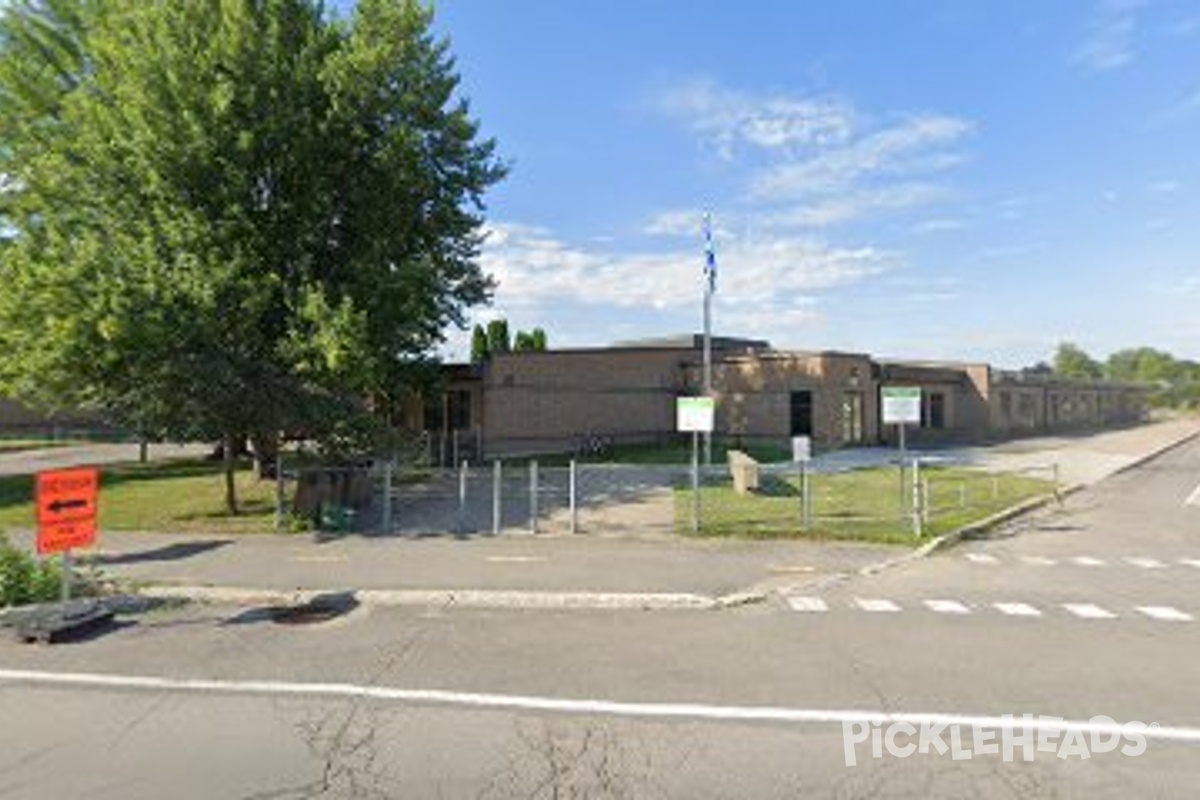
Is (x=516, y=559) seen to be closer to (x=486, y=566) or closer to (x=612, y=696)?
(x=486, y=566)

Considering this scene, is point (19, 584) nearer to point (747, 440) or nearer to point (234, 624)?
point (234, 624)

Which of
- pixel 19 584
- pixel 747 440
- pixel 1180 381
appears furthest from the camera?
pixel 1180 381

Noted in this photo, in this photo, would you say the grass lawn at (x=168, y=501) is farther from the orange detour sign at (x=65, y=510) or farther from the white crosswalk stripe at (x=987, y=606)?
the white crosswalk stripe at (x=987, y=606)

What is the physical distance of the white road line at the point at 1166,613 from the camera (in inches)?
413

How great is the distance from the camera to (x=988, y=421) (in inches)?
1890

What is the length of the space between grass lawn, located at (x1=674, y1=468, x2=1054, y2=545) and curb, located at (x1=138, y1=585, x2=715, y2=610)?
16.2 feet

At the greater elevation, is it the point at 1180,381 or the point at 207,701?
the point at 1180,381

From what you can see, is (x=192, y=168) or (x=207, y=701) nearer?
(x=207, y=701)


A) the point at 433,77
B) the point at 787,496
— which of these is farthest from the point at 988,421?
the point at 433,77

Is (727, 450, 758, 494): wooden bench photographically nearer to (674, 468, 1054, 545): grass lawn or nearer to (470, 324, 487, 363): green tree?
(674, 468, 1054, 545): grass lawn

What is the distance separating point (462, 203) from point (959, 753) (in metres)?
21.3

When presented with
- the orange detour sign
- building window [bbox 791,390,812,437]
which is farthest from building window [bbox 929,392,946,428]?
the orange detour sign

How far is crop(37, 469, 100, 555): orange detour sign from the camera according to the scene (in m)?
10.7

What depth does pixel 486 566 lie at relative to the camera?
45.6ft
